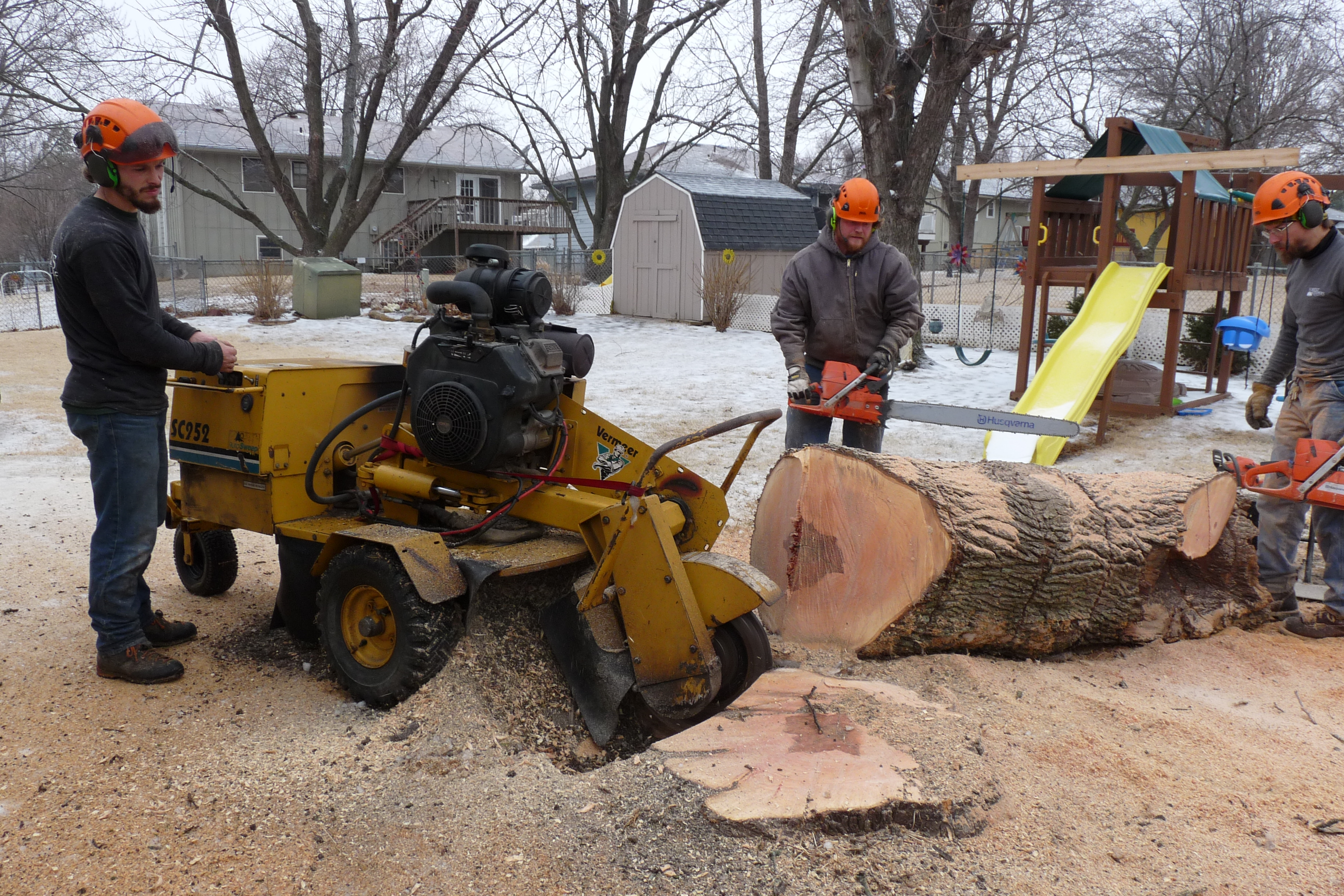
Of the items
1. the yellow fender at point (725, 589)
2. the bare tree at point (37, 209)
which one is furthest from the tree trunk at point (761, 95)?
the yellow fender at point (725, 589)

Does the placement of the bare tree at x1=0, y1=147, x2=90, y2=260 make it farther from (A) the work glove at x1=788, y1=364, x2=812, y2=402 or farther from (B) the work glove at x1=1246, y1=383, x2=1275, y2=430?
(B) the work glove at x1=1246, y1=383, x2=1275, y2=430

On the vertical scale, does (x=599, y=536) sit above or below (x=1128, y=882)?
above

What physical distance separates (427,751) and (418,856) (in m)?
0.58

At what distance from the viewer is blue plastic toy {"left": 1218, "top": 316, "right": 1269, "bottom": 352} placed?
31.7 feet

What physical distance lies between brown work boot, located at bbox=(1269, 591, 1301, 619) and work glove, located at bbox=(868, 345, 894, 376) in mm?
2099

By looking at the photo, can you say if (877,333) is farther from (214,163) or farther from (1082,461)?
(214,163)

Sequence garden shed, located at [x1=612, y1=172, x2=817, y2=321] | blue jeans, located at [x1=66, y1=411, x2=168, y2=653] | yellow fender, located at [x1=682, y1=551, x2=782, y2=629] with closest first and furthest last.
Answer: yellow fender, located at [x1=682, y1=551, x2=782, y2=629] < blue jeans, located at [x1=66, y1=411, x2=168, y2=653] < garden shed, located at [x1=612, y1=172, x2=817, y2=321]

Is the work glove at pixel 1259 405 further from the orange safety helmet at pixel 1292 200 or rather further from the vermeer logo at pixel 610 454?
the vermeer logo at pixel 610 454

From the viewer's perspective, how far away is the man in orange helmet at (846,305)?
514cm

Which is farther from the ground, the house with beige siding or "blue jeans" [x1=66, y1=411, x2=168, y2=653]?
the house with beige siding

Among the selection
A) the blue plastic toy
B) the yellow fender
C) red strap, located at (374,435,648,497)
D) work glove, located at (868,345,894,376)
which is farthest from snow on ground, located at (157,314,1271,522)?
the yellow fender

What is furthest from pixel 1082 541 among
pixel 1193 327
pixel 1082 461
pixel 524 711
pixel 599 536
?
pixel 1193 327

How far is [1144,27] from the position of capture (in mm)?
24062

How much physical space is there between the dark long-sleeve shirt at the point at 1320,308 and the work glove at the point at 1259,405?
19 cm
